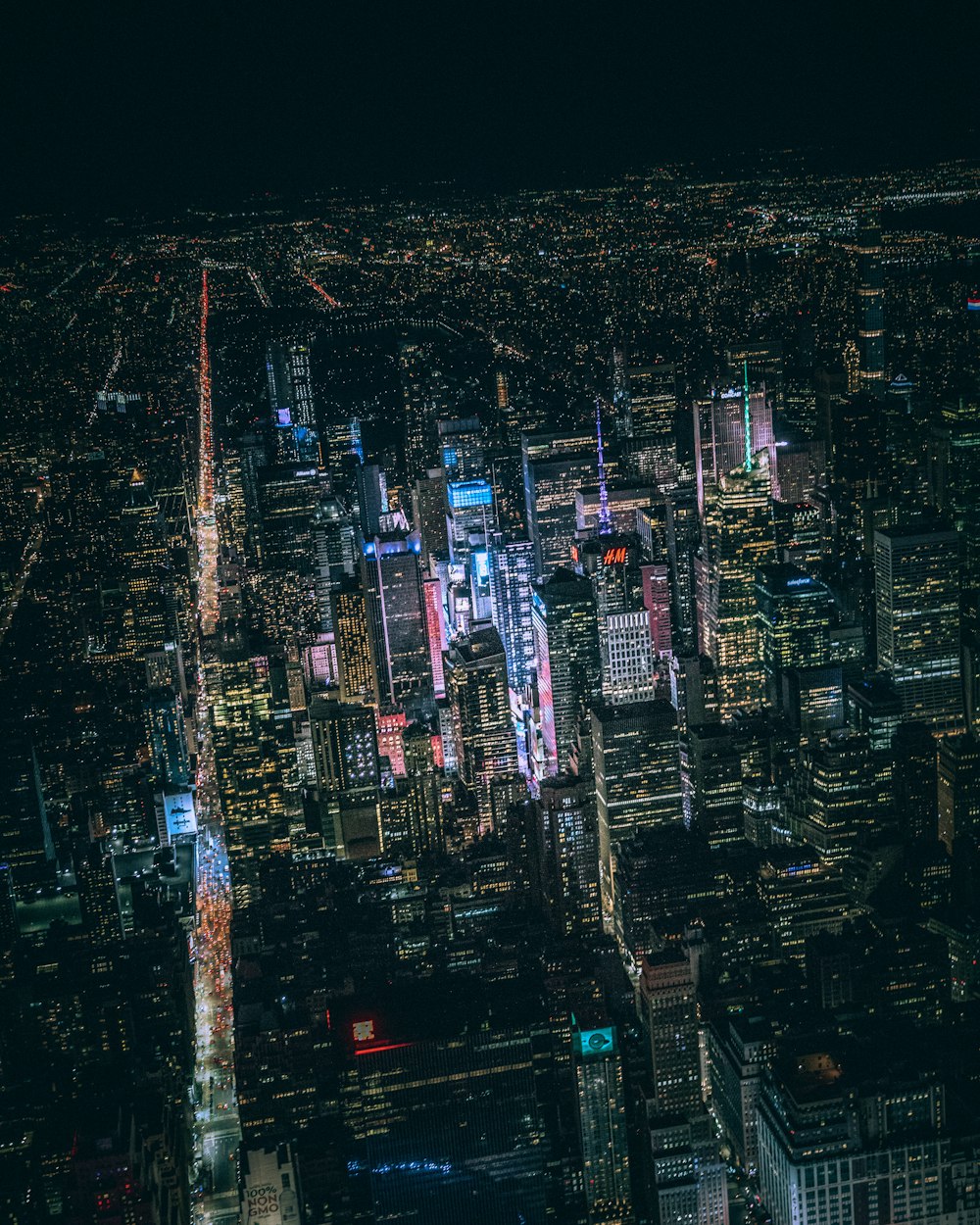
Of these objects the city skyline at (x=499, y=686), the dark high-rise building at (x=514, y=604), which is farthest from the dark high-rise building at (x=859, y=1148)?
the dark high-rise building at (x=514, y=604)

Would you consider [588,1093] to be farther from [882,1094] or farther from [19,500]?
[19,500]

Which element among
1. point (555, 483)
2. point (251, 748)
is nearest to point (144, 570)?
point (251, 748)

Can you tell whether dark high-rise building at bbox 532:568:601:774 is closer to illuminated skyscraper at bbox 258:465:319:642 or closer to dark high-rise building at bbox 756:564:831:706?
dark high-rise building at bbox 756:564:831:706

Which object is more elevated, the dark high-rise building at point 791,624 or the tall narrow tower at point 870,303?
the tall narrow tower at point 870,303

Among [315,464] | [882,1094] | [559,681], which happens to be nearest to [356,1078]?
[882,1094]

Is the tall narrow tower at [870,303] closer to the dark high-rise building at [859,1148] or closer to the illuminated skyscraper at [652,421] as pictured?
the illuminated skyscraper at [652,421]

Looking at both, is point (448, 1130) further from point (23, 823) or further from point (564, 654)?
point (564, 654)

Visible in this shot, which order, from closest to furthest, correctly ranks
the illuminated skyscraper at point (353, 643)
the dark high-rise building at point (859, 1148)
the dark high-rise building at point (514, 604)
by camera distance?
1. the dark high-rise building at point (859, 1148)
2. the illuminated skyscraper at point (353, 643)
3. the dark high-rise building at point (514, 604)
